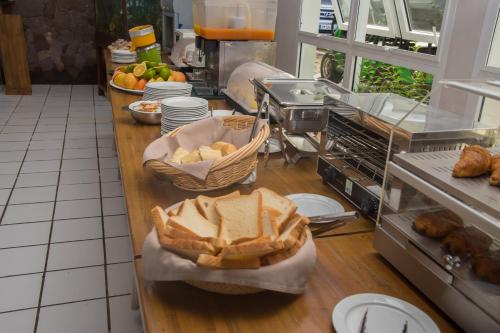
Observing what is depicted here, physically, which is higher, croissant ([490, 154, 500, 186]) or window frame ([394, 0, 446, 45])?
window frame ([394, 0, 446, 45])

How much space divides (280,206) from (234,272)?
211mm

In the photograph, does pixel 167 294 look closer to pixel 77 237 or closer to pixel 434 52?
pixel 77 237

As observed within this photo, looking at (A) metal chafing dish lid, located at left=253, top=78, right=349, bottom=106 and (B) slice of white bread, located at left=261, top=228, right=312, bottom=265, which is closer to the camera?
(B) slice of white bread, located at left=261, top=228, right=312, bottom=265

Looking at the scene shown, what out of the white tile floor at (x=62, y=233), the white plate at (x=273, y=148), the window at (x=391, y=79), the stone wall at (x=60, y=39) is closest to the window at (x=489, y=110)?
the window at (x=391, y=79)

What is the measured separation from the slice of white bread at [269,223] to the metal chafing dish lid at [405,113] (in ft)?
1.02

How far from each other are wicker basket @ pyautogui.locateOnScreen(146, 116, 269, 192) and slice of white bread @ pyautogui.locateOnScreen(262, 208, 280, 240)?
0.25m

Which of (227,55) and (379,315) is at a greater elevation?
(227,55)

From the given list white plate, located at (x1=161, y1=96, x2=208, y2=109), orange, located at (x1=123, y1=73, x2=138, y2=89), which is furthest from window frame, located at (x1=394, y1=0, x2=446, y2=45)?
orange, located at (x1=123, y1=73, x2=138, y2=89)

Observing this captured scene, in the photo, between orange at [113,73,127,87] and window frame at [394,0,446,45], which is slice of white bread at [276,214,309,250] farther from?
orange at [113,73,127,87]

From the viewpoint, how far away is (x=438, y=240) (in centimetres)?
78

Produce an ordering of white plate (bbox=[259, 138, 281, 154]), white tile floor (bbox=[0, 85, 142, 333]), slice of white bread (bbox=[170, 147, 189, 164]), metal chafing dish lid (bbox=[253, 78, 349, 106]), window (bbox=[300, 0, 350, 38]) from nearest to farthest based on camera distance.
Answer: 1. slice of white bread (bbox=[170, 147, 189, 164])
2. metal chafing dish lid (bbox=[253, 78, 349, 106])
3. white plate (bbox=[259, 138, 281, 154])
4. white tile floor (bbox=[0, 85, 142, 333])
5. window (bbox=[300, 0, 350, 38])

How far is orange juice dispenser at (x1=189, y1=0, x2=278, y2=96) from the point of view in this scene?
84.6 inches

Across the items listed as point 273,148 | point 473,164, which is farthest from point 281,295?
point 273,148

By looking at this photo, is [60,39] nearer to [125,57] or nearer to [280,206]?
[125,57]
